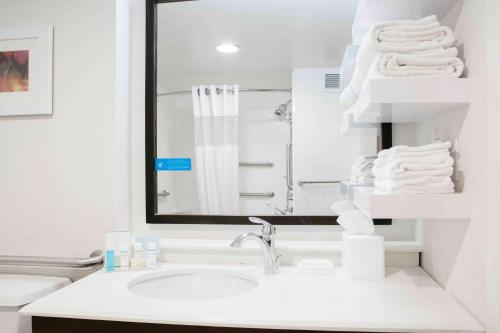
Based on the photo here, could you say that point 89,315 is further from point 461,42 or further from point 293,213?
point 461,42

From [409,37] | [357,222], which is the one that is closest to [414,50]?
[409,37]

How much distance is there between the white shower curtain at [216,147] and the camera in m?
1.61

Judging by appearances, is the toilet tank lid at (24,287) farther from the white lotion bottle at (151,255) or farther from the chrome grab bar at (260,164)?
the chrome grab bar at (260,164)

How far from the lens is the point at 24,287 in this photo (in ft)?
4.41

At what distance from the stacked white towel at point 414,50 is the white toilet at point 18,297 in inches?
53.4

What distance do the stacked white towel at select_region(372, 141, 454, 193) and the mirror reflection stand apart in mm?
509

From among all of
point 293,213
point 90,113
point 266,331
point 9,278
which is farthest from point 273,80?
point 9,278

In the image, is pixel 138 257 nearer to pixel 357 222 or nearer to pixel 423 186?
pixel 357 222

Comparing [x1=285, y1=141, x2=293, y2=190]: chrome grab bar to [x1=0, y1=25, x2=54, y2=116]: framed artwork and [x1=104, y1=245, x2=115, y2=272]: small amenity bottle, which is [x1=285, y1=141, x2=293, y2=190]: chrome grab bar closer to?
[x1=104, y1=245, x2=115, y2=272]: small amenity bottle

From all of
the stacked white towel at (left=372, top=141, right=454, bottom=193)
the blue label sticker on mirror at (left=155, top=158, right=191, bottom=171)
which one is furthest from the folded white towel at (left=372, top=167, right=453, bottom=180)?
the blue label sticker on mirror at (left=155, top=158, right=191, bottom=171)

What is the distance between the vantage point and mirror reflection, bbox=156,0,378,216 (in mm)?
1549

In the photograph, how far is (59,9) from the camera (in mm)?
1603

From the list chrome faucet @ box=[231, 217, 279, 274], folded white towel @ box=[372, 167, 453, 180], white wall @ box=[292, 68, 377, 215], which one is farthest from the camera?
white wall @ box=[292, 68, 377, 215]

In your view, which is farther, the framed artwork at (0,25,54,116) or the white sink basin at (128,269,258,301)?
the framed artwork at (0,25,54,116)
